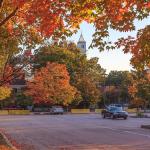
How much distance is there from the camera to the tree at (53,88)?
90.6 metres

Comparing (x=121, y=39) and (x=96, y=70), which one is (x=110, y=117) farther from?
(x=96, y=70)

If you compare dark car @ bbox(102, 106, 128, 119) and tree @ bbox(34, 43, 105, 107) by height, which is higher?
tree @ bbox(34, 43, 105, 107)

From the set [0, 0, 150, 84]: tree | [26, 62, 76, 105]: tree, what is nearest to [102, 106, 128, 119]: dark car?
[26, 62, 76, 105]: tree

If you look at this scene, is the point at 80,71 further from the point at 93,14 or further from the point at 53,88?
the point at 93,14

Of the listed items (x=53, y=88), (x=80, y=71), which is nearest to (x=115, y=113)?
(x=53, y=88)

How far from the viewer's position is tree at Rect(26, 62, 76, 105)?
90625mm

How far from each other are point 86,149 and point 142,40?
838cm

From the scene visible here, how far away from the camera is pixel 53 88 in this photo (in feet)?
299

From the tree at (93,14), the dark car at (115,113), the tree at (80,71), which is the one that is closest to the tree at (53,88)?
the tree at (80,71)

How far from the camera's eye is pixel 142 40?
518 inches

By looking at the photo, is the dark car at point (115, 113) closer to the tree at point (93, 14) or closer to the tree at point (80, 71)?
the tree at point (80, 71)

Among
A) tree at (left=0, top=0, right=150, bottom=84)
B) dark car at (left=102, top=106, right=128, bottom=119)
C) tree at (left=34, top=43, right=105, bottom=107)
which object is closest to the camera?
tree at (left=0, top=0, right=150, bottom=84)

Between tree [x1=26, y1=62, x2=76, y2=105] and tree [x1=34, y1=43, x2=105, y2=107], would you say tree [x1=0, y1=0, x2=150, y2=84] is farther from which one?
tree [x1=34, y1=43, x2=105, y2=107]

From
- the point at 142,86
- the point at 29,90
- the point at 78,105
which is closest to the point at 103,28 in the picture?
the point at 142,86
